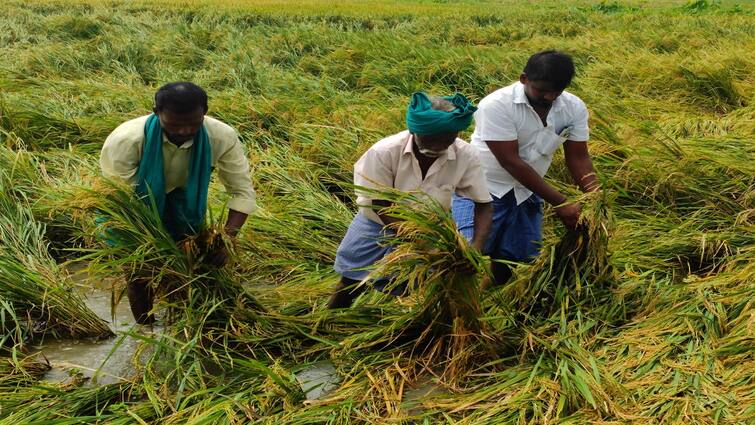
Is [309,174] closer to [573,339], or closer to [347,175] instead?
[347,175]

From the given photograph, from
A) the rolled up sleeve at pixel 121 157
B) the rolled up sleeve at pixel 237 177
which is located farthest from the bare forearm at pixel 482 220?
the rolled up sleeve at pixel 121 157

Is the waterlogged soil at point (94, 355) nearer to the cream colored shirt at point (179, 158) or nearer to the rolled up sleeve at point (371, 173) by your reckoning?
the cream colored shirt at point (179, 158)

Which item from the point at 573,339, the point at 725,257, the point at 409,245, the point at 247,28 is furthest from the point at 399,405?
the point at 247,28

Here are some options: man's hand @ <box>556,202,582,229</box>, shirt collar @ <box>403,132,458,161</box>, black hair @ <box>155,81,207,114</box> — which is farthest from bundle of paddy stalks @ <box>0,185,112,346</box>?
man's hand @ <box>556,202,582,229</box>

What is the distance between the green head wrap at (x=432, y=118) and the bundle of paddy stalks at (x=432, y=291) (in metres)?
0.23

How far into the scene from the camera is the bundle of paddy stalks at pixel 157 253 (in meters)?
2.91

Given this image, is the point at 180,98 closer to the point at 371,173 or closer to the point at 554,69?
the point at 371,173

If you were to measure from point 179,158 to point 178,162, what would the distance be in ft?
0.07

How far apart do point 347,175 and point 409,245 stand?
250 cm

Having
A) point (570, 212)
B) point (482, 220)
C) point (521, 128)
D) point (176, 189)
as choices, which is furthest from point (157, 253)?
point (570, 212)

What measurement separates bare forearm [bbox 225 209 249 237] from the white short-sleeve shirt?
97 centimetres

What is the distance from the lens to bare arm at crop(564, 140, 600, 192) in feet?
11.0

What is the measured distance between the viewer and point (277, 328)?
3.20 m

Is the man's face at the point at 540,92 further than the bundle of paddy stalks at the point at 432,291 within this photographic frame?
Yes
